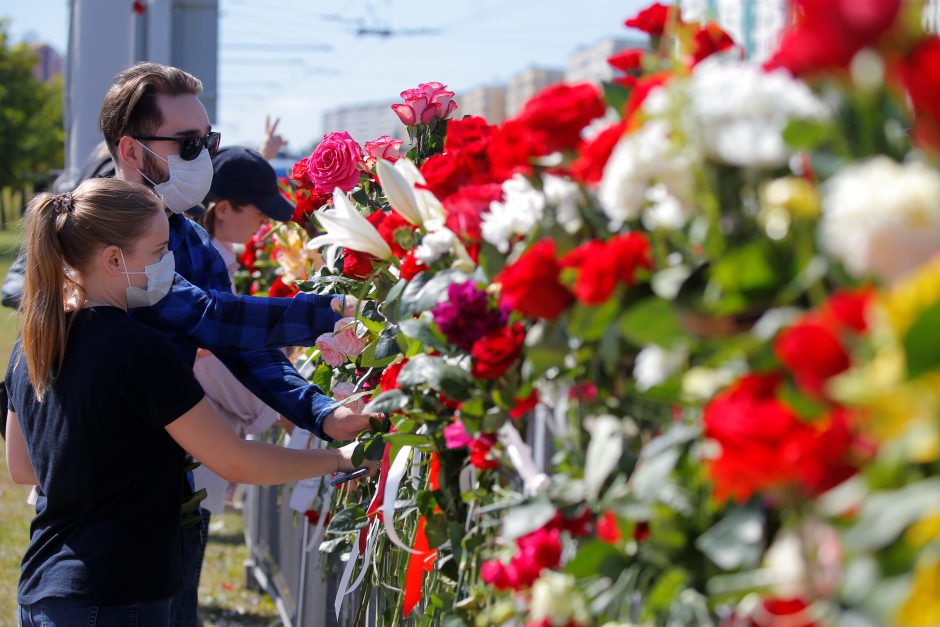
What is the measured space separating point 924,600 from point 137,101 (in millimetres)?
2576

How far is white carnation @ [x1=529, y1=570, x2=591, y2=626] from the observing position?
3.78 feet

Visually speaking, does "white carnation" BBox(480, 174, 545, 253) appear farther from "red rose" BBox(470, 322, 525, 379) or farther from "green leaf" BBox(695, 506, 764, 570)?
"green leaf" BBox(695, 506, 764, 570)

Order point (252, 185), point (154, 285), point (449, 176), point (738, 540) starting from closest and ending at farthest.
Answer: point (738, 540) < point (449, 176) < point (154, 285) < point (252, 185)

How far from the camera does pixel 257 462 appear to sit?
7.80 feet

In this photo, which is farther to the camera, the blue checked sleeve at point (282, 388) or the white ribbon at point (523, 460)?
the blue checked sleeve at point (282, 388)

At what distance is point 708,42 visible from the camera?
123 centimetres

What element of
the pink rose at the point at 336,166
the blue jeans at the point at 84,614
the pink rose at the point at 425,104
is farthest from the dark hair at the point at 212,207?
the blue jeans at the point at 84,614

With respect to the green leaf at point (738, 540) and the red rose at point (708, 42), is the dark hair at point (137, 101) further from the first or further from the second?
the green leaf at point (738, 540)

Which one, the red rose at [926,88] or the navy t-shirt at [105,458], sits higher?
the red rose at [926,88]

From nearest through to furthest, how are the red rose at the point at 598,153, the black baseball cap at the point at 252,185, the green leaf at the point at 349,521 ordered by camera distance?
the red rose at the point at 598,153 → the green leaf at the point at 349,521 → the black baseball cap at the point at 252,185

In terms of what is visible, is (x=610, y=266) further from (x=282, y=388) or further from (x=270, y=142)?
(x=270, y=142)

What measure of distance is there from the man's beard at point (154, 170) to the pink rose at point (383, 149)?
589mm

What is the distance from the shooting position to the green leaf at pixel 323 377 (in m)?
2.96

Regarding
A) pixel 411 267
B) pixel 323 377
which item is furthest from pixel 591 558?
pixel 323 377
